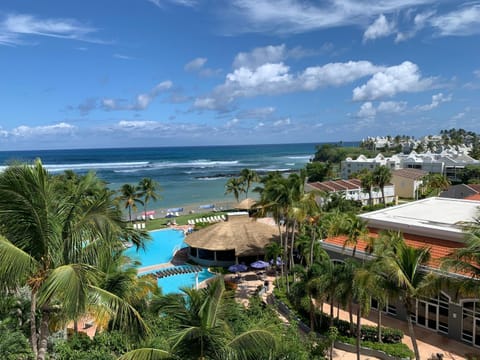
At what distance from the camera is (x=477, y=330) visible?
1453 cm

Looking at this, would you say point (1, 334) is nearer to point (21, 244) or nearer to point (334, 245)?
point (21, 244)

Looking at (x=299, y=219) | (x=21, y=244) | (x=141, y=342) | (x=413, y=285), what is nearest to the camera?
(x=21, y=244)

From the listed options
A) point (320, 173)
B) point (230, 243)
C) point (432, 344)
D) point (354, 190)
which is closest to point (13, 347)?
point (432, 344)

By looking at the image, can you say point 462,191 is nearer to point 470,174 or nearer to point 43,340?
point 470,174

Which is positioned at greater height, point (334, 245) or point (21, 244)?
point (21, 244)

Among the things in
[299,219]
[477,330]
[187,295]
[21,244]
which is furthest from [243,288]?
[21,244]

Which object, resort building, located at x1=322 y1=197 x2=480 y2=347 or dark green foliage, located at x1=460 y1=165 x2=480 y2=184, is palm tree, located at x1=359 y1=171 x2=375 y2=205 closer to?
resort building, located at x1=322 y1=197 x2=480 y2=347

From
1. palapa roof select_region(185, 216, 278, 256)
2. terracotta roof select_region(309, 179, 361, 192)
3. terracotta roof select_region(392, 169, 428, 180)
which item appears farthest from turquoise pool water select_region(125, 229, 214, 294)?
terracotta roof select_region(392, 169, 428, 180)

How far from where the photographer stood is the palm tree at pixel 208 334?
603 centimetres

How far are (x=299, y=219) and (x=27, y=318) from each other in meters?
13.9

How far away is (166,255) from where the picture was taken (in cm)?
3114

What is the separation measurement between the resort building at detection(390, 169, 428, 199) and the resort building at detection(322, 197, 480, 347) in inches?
1352

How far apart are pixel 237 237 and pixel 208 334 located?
21264 millimetres

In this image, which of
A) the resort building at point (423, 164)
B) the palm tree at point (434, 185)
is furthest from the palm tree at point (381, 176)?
the resort building at point (423, 164)
